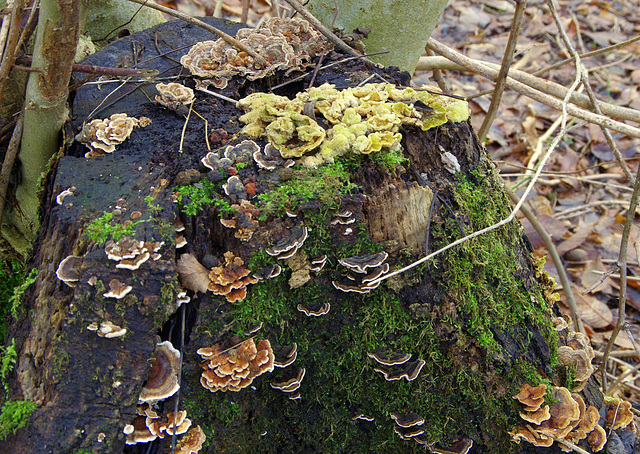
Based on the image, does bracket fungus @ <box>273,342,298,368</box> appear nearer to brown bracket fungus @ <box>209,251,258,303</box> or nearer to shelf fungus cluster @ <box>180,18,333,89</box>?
brown bracket fungus @ <box>209,251,258,303</box>

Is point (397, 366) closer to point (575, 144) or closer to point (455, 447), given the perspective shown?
point (455, 447)

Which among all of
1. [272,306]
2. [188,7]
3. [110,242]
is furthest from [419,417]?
[188,7]

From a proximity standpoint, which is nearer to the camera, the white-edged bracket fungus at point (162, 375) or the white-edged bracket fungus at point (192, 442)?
the white-edged bracket fungus at point (162, 375)

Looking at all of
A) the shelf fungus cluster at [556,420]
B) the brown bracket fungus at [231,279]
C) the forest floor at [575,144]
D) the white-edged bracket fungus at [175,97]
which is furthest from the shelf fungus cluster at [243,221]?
the forest floor at [575,144]

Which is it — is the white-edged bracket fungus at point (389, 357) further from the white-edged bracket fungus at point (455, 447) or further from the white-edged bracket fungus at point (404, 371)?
the white-edged bracket fungus at point (455, 447)

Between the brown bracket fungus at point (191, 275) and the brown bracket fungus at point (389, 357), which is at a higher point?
the brown bracket fungus at point (191, 275)

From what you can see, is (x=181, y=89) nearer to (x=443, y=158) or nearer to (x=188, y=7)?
(x=443, y=158)
